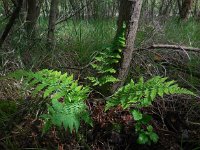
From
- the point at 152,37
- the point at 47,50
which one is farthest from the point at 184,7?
the point at 47,50

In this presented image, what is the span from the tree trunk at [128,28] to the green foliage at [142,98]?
0.79 feet

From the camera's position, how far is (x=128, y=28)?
190 cm

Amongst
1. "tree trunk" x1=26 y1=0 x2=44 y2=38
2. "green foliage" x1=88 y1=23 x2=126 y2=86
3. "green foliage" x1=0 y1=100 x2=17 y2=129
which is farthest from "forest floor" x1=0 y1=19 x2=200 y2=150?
"tree trunk" x1=26 y1=0 x2=44 y2=38

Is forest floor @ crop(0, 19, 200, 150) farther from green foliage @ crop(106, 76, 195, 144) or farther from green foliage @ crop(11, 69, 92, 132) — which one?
green foliage @ crop(11, 69, 92, 132)

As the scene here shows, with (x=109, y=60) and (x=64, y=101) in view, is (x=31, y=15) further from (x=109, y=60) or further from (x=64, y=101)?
(x=64, y=101)

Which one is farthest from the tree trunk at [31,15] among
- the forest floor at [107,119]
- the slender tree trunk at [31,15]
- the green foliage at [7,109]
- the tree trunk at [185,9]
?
the tree trunk at [185,9]

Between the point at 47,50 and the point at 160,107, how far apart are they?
3.88 ft

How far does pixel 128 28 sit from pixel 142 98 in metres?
0.47

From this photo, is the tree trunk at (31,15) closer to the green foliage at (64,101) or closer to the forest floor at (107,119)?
the forest floor at (107,119)

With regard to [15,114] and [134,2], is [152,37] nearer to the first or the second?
[134,2]

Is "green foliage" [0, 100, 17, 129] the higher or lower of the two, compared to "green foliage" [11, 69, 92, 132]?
lower

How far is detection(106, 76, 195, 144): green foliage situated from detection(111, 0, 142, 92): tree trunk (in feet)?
0.79

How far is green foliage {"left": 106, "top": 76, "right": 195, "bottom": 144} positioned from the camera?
5.26ft

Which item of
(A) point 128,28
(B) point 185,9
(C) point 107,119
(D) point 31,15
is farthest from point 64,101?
(B) point 185,9
